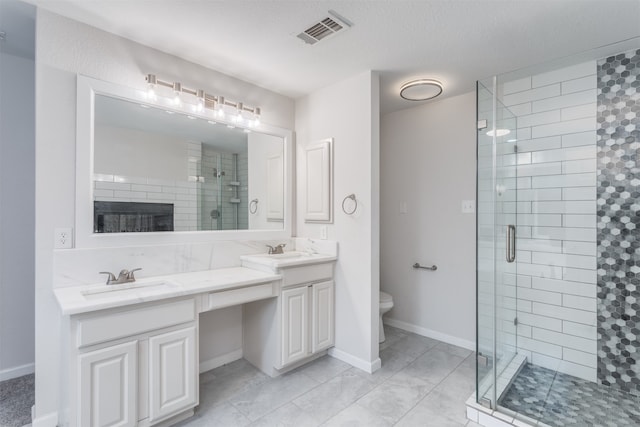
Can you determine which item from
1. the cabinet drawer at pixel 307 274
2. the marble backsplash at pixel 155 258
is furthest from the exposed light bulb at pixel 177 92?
the cabinet drawer at pixel 307 274

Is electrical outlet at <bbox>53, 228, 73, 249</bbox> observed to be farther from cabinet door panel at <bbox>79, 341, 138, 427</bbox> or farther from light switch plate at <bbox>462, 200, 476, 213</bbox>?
light switch plate at <bbox>462, 200, 476, 213</bbox>

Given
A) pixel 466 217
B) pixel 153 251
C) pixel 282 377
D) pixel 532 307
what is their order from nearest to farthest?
pixel 153 251
pixel 282 377
pixel 532 307
pixel 466 217

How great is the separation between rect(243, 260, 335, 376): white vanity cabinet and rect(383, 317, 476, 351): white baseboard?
104 centimetres

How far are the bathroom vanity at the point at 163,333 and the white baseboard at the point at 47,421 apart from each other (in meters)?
0.49

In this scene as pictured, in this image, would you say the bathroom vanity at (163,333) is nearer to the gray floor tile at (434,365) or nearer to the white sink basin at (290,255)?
the white sink basin at (290,255)

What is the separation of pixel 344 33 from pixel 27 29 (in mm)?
1956

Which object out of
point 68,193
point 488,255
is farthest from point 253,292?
point 488,255

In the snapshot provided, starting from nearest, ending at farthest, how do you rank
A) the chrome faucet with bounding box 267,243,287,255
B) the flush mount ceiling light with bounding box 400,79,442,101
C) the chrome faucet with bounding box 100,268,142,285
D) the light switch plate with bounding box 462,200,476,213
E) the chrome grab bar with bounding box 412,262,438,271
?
the chrome faucet with bounding box 100,268,142,285, the flush mount ceiling light with bounding box 400,79,442,101, the chrome faucet with bounding box 267,243,287,255, the light switch plate with bounding box 462,200,476,213, the chrome grab bar with bounding box 412,262,438,271

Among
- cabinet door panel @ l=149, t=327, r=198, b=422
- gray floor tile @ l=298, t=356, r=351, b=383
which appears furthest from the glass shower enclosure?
cabinet door panel @ l=149, t=327, r=198, b=422

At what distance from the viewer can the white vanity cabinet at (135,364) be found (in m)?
1.41

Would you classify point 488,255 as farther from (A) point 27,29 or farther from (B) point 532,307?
(A) point 27,29

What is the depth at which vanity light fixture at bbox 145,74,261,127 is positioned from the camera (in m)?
2.07

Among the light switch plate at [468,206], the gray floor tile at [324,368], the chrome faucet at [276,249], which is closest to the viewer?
the gray floor tile at [324,368]

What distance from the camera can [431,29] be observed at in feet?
6.08
